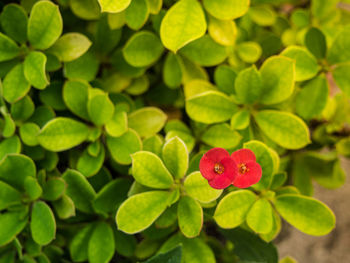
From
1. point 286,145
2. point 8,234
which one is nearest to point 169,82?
point 286,145

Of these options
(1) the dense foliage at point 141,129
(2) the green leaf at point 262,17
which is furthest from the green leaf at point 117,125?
(2) the green leaf at point 262,17

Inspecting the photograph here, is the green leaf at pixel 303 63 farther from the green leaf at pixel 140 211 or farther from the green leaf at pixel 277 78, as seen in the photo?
the green leaf at pixel 140 211

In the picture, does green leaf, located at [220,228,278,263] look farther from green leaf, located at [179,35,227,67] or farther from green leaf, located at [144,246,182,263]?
green leaf, located at [179,35,227,67]

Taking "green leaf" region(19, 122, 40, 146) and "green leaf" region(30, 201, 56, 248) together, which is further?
"green leaf" region(19, 122, 40, 146)

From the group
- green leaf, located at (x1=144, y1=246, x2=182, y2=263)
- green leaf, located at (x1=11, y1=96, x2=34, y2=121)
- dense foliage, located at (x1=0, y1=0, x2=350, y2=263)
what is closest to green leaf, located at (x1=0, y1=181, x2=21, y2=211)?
dense foliage, located at (x1=0, y1=0, x2=350, y2=263)

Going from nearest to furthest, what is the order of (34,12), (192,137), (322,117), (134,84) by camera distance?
(34,12) → (192,137) → (134,84) → (322,117)

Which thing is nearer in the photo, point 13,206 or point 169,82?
point 13,206

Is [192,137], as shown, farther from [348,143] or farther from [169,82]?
[348,143]

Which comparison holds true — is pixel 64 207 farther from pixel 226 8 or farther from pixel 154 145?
pixel 226 8
